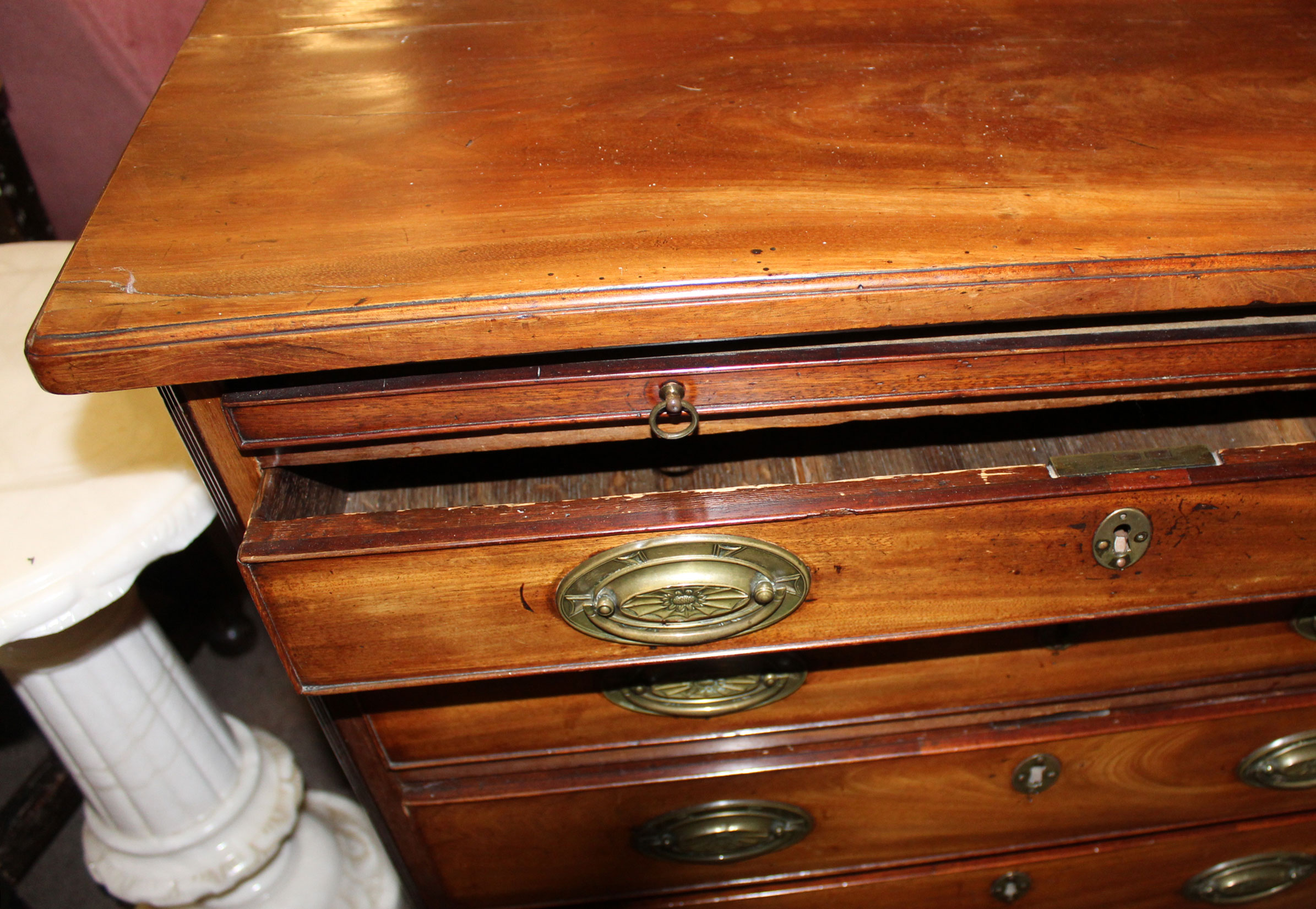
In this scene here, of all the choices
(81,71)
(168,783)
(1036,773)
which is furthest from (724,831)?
(81,71)

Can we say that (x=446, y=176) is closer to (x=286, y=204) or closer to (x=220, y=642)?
(x=286, y=204)

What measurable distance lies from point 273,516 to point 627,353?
20 centimetres

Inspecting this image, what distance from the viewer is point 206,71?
63cm

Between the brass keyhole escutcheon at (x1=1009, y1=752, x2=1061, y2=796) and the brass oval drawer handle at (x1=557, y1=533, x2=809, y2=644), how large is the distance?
1.01 ft

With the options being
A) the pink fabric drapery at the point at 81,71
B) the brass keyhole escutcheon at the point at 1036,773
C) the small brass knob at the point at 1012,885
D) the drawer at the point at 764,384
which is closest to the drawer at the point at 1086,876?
the small brass knob at the point at 1012,885

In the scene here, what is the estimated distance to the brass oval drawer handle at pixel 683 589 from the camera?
49 centimetres

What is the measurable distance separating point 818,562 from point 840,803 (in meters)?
0.31

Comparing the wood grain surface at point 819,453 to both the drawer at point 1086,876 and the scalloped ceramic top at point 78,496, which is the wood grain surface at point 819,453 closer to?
the scalloped ceramic top at point 78,496

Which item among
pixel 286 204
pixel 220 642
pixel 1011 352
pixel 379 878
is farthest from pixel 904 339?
pixel 220 642

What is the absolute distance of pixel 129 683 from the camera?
747 mm

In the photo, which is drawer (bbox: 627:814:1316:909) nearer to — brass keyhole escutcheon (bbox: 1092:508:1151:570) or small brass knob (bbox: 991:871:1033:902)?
small brass knob (bbox: 991:871:1033:902)

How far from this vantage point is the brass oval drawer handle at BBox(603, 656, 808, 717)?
65cm

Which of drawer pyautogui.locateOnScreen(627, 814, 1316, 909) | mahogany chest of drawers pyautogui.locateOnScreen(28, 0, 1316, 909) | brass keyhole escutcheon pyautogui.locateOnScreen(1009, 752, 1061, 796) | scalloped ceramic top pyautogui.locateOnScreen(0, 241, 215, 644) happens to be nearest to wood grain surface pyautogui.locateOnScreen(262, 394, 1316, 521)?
mahogany chest of drawers pyautogui.locateOnScreen(28, 0, 1316, 909)

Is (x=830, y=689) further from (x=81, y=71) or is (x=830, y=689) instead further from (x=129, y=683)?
(x=81, y=71)
